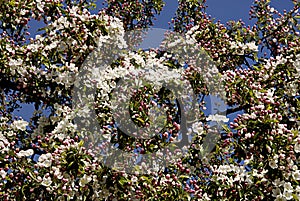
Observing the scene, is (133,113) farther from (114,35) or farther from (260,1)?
(260,1)

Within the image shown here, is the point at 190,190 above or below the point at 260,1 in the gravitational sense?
below

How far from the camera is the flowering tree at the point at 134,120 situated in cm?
390

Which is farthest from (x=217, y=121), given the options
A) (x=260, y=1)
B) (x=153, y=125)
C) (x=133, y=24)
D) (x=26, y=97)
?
(x=133, y=24)

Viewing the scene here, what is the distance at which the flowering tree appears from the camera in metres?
3.90

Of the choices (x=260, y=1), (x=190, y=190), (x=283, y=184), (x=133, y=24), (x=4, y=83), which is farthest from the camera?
(x=133, y=24)

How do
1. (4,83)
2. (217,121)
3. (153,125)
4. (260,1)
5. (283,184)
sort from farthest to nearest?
(260,1) < (4,83) < (217,121) < (153,125) < (283,184)

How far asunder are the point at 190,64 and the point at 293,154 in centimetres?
209

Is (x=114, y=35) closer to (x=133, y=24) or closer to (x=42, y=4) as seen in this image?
(x=42, y=4)

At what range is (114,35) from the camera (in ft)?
17.8

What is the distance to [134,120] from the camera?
459 cm

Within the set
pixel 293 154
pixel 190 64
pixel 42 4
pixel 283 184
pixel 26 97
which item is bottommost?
pixel 283 184

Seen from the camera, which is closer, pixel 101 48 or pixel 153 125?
pixel 153 125

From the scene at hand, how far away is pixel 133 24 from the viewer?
26.8 feet

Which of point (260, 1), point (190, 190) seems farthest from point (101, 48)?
point (260, 1)
